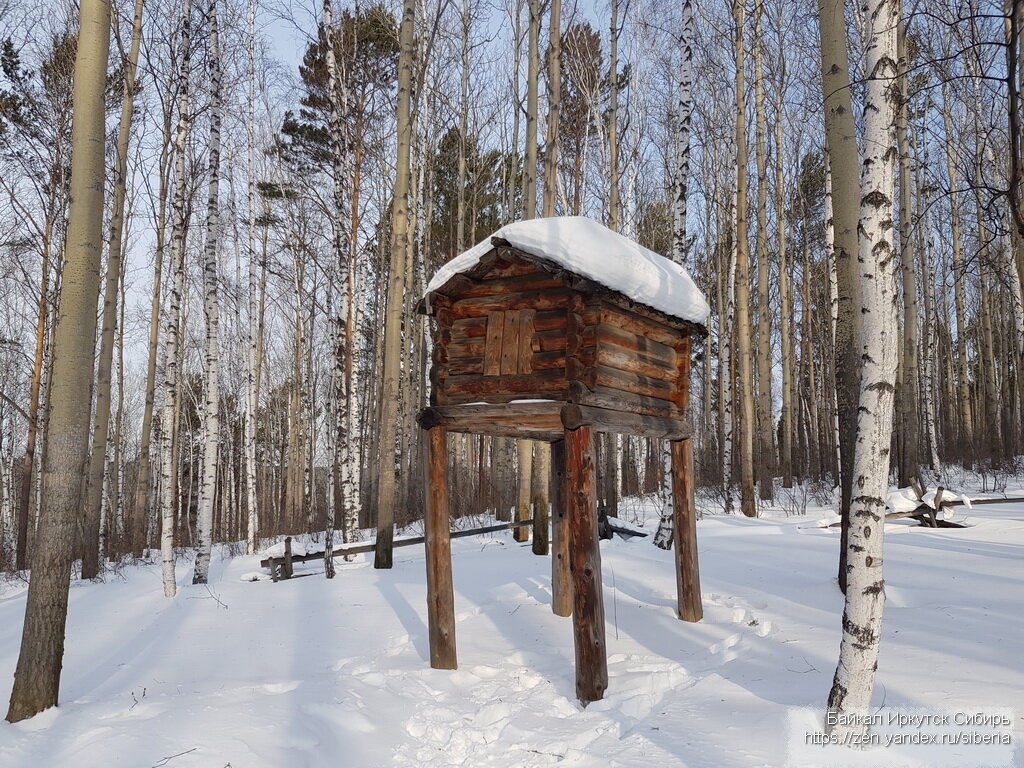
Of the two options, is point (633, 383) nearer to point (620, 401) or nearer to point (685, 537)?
point (620, 401)

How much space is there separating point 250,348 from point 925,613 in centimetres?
1445

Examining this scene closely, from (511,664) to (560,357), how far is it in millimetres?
2762

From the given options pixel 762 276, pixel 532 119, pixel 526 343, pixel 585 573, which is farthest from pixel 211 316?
pixel 762 276

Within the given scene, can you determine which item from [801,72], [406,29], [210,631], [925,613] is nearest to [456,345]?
[210,631]

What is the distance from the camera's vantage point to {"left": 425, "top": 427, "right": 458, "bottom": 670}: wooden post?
5.55m

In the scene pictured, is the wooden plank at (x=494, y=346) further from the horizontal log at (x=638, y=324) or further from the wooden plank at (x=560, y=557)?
the wooden plank at (x=560, y=557)

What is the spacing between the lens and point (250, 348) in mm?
15688

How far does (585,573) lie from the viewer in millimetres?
4891

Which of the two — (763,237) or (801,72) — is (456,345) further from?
(801,72)

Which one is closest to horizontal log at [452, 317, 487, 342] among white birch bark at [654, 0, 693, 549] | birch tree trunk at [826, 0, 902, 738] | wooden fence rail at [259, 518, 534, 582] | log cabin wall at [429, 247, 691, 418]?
log cabin wall at [429, 247, 691, 418]

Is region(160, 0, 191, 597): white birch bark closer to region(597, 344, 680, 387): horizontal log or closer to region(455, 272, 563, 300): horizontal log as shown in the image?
region(455, 272, 563, 300): horizontal log

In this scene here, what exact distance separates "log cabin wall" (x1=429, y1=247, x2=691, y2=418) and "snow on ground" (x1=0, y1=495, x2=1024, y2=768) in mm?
2271

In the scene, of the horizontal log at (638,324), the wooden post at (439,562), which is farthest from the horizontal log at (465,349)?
the horizontal log at (638,324)

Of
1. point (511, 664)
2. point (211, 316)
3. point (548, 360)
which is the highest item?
point (211, 316)
